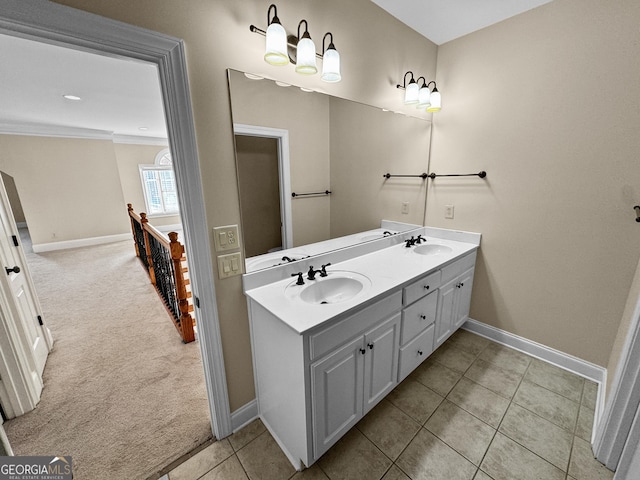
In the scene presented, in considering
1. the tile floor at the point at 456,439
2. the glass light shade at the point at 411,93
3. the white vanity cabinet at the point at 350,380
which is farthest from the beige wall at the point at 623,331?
the glass light shade at the point at 411,93

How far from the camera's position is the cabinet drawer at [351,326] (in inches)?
42.6

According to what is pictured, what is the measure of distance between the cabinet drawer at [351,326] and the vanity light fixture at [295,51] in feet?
4.05

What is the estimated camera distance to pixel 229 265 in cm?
132

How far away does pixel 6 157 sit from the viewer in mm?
4871

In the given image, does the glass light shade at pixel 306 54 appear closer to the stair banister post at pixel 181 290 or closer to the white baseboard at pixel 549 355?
the stair banister post at pixel 181 290

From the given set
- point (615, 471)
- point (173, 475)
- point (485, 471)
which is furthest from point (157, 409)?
point (615, 471)

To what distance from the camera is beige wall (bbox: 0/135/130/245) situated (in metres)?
5.03

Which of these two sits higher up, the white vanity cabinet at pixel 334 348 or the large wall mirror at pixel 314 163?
the large wall mirror at pixel 314 163

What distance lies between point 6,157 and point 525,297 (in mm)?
8346

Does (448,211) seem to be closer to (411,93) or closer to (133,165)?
(411,93)

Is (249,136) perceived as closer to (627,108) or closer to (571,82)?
(571,82)

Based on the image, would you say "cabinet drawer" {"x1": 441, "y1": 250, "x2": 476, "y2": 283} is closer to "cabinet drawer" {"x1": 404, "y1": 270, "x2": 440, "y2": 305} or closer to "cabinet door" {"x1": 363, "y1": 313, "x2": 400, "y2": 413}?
"cabinet drawer" {"x1": 404, "y1": 270, "x2": 440, "y2": 305}

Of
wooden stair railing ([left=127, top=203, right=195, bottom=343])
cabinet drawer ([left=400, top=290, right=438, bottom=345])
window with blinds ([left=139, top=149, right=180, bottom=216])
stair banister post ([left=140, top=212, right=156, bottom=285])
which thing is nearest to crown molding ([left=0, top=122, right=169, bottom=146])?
window with blinds ([left=139, top=149, right=180, bottom=216])

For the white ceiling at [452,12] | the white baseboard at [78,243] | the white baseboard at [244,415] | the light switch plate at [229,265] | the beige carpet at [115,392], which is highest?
the white ceiling at [452,12]
